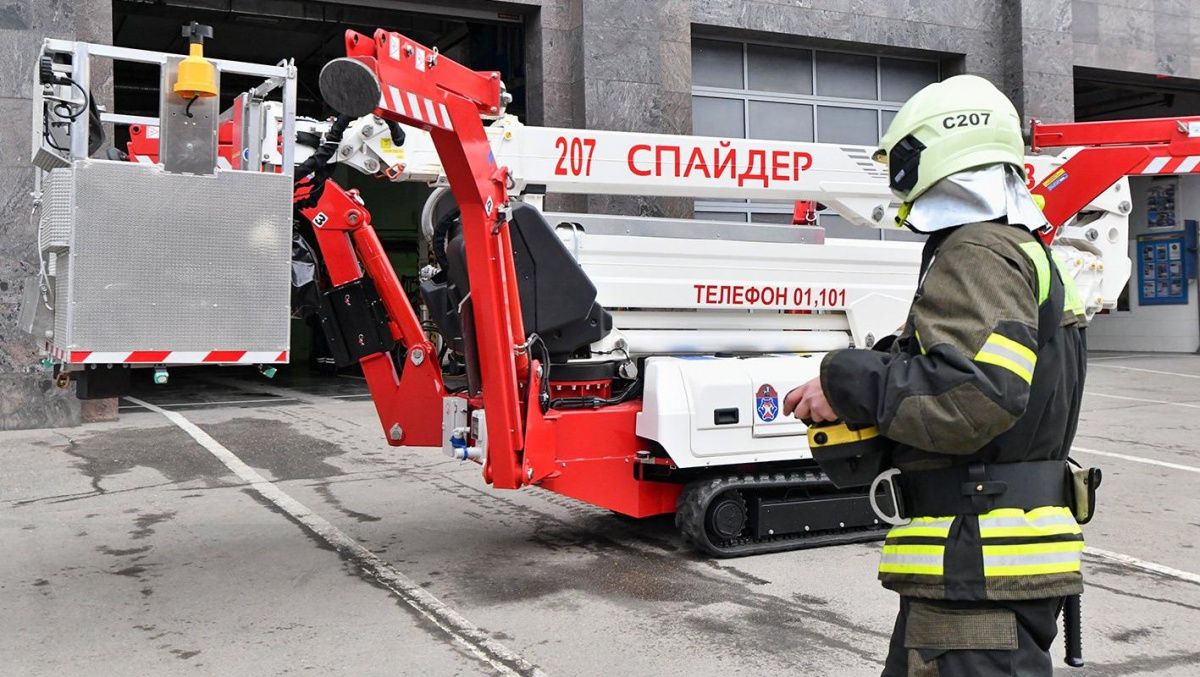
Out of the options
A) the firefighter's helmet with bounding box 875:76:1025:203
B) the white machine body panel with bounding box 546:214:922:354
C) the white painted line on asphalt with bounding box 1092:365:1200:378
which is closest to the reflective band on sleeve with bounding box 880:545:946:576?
the firefighter's helmet with bounding box 875:76:1025:203

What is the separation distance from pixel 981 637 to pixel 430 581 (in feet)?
11.8

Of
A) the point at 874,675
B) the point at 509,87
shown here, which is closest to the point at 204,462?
the point at 874,675

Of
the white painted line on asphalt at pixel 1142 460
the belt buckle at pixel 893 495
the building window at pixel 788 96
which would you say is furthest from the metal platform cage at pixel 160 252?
the building window at pixel 788 96

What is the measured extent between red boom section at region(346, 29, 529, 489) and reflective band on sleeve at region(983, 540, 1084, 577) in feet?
10.9

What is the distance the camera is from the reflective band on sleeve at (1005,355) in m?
2.09

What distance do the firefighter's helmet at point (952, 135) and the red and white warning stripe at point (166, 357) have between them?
2.99 m

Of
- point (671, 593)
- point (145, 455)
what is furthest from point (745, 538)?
point (145, 455)

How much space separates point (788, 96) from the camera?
15352 millimetres

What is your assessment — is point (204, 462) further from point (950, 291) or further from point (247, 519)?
point (950, 291)

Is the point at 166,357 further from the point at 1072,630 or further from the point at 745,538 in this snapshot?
the point at 1072,630

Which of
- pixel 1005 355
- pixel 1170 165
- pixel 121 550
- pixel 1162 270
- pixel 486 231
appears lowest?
pixel 121 550

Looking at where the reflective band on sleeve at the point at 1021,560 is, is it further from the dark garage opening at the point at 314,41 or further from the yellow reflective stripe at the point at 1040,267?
the dark garage opening at the point at 314,41

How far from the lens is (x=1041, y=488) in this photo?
7.38 ft

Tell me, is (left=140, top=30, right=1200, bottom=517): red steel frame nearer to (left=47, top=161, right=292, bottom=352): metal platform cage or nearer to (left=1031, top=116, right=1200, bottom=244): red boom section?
(left=47, top=161, right=292, bottom=352): metal platform cage
